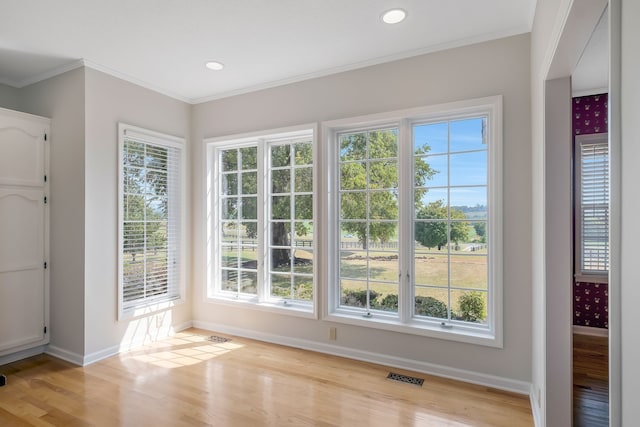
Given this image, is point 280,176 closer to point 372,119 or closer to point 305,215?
point 305,215

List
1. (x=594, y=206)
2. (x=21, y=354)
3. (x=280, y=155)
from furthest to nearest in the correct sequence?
1. (x=594, y=206)
2. (x=280, y=155)
3. (x=21, y=354)

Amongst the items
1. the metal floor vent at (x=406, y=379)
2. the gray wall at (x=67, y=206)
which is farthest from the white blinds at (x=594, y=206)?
the gray wall at (x=67, y=206)

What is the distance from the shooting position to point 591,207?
407cm

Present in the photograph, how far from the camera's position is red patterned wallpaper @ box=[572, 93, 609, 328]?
402cm

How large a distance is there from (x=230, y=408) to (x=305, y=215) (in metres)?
1.91

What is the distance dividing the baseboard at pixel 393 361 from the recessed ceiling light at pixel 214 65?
281 cm

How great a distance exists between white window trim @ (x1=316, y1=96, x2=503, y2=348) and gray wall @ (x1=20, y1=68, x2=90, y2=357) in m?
2.27

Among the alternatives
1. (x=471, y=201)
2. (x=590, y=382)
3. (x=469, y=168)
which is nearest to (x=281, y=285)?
(x=471, y=201)

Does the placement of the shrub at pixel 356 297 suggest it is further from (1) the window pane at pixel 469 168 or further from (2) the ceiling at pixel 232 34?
(2) the ceiling at pixel 232 34

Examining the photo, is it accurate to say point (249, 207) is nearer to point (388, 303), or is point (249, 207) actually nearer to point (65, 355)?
point (388, 303)

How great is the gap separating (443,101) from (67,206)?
362 centimetres

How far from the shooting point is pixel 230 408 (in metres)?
2.52

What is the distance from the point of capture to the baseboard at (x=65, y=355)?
Result: 3287mm

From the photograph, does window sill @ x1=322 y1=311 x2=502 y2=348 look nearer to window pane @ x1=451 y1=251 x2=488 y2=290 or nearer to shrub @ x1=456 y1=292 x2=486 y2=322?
shrub @ x1=456 y1=292 x2=486 y2=322
